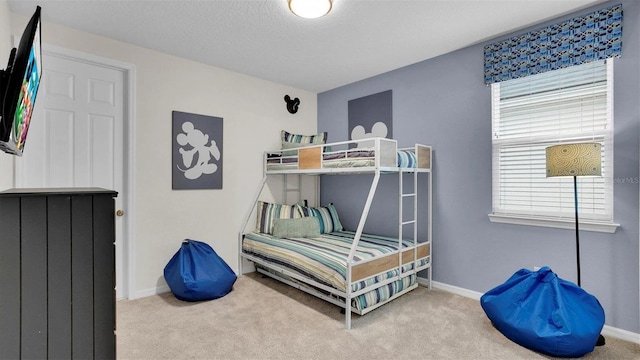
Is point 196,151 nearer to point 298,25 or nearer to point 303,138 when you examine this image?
point 303,138

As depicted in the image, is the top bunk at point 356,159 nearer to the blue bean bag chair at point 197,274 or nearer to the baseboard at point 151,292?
the blue bean bag chair at point 197,274

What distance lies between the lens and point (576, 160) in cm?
201

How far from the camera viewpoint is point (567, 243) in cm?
238

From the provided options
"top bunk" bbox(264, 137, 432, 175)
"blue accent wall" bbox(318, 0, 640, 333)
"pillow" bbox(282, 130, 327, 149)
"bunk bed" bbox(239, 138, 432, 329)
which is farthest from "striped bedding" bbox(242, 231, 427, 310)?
"pillow" bbox(282, 130, 327, 149)

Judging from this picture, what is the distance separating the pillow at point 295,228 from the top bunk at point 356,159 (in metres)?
0.56

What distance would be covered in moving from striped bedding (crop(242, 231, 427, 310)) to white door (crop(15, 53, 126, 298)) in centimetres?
134

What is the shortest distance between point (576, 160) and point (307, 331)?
216 centimetres

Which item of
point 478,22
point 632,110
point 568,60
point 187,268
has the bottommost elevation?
point 187,268

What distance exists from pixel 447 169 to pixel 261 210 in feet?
6.82

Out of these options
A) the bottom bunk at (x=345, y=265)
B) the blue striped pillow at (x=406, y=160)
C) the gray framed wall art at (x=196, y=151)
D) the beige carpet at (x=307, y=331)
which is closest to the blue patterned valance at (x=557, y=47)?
the blue striped pillow at (x=406, y=160)

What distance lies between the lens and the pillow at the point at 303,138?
3.88m

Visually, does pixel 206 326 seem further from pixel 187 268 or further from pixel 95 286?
pixel 95 286

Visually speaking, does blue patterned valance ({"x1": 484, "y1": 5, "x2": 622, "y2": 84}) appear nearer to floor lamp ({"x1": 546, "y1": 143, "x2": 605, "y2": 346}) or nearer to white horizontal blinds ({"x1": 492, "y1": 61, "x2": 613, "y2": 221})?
white horizontal blinds ({"x1": 492, "y1": 61, "x2": 613, "y2": 221})

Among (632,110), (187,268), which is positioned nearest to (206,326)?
(187,268)
